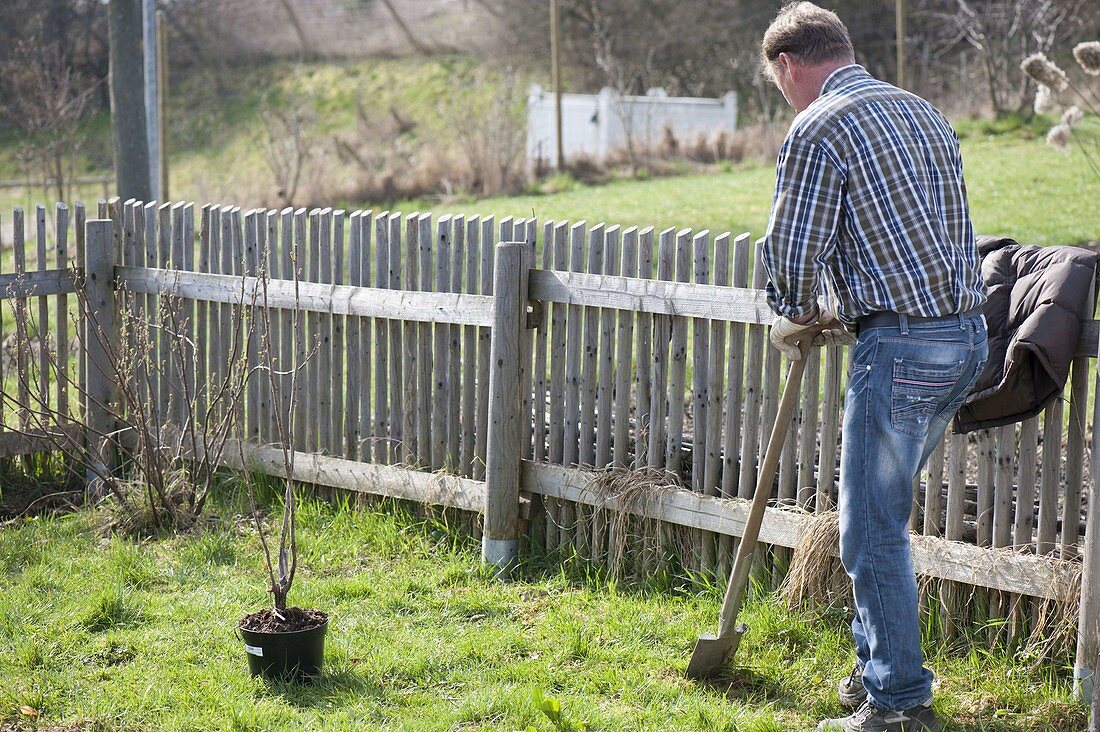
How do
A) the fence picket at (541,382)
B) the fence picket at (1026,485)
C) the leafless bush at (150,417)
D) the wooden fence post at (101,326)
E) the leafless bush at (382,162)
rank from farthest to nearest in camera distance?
the leafless bush at (382,162) → the wooden fence post at (101,326) → the leafless bush at (150,417) → the fence picket at (541,382) → the fence picket at (1026,485)

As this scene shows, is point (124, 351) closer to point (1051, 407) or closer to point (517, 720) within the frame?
point (517, 720)

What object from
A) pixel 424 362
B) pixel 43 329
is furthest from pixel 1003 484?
pixel 43 329

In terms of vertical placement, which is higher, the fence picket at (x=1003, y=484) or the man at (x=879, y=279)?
the man at (x=879, y=279)

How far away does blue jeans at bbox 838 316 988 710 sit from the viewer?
10.1ft

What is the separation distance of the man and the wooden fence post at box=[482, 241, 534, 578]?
1.66 metres

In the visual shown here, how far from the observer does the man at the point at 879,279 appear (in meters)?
3.01

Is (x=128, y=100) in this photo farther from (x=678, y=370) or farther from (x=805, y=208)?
(x=805, y=208)

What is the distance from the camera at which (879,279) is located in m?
3.04

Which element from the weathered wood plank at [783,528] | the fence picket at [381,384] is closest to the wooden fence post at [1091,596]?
the weathered wood plank at [783,528]

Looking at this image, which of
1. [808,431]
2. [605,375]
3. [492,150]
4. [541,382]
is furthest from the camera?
[492,150]

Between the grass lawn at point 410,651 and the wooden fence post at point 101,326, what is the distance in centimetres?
95

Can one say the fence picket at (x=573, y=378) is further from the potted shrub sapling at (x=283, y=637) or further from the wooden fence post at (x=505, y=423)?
the potted shrub sapling at (x=283, y=637)

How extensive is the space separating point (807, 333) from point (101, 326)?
4.10m

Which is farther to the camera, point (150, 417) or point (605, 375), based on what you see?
point (150, 417)
